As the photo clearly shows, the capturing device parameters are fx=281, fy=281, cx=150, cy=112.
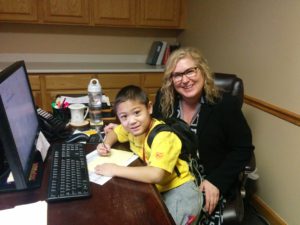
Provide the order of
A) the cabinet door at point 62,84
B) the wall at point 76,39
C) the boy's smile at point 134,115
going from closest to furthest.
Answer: the boy's smile at point 134,115, the cabinet door at point 62,84, the wall at point 76,39

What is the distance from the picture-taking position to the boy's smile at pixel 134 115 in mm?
1130

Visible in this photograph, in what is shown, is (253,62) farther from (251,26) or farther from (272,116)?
(272,116)

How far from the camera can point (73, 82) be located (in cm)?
298

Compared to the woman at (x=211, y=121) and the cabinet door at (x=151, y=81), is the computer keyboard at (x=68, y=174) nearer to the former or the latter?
the woman at (x=211, y=121)

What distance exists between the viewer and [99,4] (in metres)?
3.06

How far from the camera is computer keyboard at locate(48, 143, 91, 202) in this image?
882 millimetres

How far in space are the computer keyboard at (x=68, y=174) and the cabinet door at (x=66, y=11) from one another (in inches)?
84.7

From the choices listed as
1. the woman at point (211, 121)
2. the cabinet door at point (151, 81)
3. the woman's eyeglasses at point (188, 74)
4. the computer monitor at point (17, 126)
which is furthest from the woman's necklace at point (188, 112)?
the cabinet door at point (151, 81)

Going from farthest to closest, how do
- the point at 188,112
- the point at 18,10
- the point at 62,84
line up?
the point at 62,84
the point at 18,10
the point at 188,112

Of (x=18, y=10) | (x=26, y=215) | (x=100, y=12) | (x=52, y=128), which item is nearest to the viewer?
(x=26, y=215)

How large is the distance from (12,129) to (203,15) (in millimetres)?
2571

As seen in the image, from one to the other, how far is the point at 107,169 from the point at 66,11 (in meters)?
2.45

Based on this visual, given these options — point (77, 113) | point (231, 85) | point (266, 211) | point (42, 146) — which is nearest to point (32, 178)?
point (42, 146)

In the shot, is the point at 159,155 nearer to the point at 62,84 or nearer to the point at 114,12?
the point at 62,84
